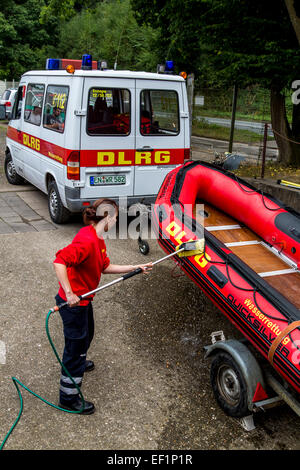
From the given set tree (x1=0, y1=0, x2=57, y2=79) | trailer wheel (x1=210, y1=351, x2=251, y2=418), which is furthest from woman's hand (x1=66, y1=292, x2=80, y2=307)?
tree (x1=0, y1=0, x2=57, y2=79)

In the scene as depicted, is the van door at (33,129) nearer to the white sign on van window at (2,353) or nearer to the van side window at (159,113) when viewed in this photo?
the van side window at (159,113)

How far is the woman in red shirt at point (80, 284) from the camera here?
132 inches

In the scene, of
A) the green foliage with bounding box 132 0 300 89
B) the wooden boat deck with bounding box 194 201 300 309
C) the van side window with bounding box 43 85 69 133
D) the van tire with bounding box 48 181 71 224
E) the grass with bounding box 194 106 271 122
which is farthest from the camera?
the grass with bounding box 194 106 271 122

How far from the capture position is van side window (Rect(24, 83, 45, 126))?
8086 millimetres

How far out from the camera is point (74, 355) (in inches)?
141

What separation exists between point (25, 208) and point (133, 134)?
2966 millimetres

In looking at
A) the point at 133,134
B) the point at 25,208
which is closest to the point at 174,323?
the point at 133,134

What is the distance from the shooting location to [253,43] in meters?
10.0

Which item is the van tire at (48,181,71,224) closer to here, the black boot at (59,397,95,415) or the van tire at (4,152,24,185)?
the van tire at (4,152,24,185)

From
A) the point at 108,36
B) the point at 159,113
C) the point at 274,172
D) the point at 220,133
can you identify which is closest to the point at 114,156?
the point at 159,113

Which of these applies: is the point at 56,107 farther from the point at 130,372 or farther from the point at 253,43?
the point at 253,43

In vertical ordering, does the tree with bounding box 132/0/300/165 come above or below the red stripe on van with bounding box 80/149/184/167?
above

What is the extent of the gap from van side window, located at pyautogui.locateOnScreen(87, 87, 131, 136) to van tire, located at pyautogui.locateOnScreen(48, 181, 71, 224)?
134cm
